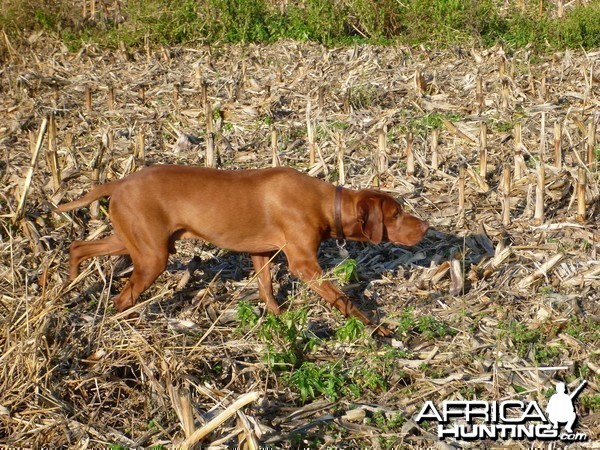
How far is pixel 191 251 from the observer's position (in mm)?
8102

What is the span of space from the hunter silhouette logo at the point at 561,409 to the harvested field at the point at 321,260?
140 millimetres

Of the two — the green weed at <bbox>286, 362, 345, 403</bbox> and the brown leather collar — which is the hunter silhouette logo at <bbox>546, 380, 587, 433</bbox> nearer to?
the green weed at <bbox>286, 362, 345, 403</bbox>

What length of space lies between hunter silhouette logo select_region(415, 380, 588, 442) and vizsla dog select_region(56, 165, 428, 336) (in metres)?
1.11

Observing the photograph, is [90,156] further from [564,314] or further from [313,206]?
[564,314]

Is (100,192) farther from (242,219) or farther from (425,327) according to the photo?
(425,327)

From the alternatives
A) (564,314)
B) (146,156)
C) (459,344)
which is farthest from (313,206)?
(146,156)

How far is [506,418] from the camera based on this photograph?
575 centimetres

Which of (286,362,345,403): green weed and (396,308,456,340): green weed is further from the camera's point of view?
(396,308,456,340): green weed

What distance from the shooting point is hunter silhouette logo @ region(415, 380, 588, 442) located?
561cm

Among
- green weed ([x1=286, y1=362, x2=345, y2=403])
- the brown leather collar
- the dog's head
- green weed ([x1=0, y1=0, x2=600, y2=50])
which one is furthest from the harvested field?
green weed ([x1=0, y1=0, x2=600, y2=50])

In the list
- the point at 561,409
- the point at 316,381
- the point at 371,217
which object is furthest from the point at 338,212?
the point at 561,409

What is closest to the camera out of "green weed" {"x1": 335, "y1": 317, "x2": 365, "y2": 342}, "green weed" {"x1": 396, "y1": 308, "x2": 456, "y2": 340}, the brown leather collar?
"green weed" {"x1": 335, "y1": 317, "x2": 365, "y2": 342}

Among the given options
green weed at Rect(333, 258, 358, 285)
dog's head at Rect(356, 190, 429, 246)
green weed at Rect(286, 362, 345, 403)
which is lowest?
green weed at Rect(286, 362, 345, 403)

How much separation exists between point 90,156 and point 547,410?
580 centimetres
